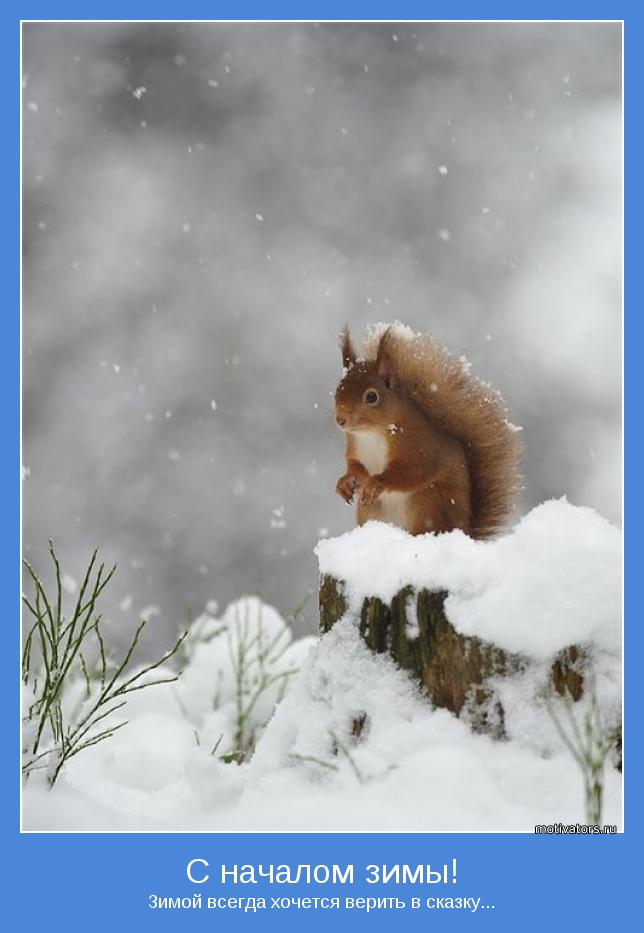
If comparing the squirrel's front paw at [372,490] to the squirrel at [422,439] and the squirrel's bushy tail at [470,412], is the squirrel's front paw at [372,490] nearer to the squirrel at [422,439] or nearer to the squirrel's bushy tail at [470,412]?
the squirrel at [422,439]

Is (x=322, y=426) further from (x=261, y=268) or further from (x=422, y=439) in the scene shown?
(x=261, y=268)

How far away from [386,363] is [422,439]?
0.52ft

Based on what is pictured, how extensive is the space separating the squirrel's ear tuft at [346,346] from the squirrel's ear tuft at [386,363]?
0.07 m

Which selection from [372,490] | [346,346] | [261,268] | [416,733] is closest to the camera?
[416,733]

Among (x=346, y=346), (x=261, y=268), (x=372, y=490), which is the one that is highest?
(x=261, y=268)

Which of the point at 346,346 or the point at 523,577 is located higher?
the point at 346,346

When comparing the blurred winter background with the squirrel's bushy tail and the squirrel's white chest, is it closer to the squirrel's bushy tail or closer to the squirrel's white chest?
the squirrel's bushy tail

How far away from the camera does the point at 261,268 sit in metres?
4.08

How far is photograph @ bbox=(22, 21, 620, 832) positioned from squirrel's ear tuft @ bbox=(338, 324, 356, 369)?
17 mm

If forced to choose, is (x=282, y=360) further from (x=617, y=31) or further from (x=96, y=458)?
(x=617, y=31)

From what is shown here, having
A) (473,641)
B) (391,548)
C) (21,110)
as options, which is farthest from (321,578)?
(21,110)

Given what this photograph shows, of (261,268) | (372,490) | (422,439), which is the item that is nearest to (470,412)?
(422,439)

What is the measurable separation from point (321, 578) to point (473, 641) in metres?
0.29

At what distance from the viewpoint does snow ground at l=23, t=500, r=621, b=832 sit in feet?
4.46
